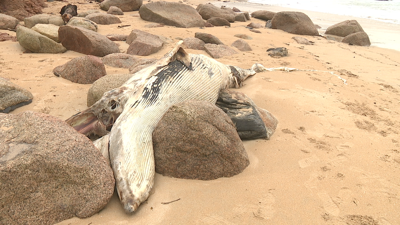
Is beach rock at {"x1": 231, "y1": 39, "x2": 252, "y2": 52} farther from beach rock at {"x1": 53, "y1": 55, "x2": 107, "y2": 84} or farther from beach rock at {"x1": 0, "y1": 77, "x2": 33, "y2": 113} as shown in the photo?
beach rock at {"x1": 0, "y1": 77, "x2": 33, "y2": 113}

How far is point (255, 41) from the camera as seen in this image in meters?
8.40

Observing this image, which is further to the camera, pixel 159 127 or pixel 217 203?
pixel 159 127

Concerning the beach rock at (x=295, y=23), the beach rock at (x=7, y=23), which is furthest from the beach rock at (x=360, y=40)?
the beach rock at (x=7, y=23)

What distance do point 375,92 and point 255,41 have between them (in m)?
4.16

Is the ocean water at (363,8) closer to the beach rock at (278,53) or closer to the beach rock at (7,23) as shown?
the beach rock at (278,53)

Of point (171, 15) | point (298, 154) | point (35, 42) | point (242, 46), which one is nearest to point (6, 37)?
point (35, 42)

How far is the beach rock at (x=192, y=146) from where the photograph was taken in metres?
2.47

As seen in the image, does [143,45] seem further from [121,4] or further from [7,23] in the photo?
[121,4]

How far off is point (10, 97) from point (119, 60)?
2153mm

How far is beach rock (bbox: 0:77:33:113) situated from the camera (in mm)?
3502

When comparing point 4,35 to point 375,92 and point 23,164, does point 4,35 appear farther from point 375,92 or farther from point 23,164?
point 375,92

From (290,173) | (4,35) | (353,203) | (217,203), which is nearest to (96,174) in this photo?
(217,203)

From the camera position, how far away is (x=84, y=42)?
18.9 feet

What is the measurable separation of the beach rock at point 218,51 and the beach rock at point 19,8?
6.66m
